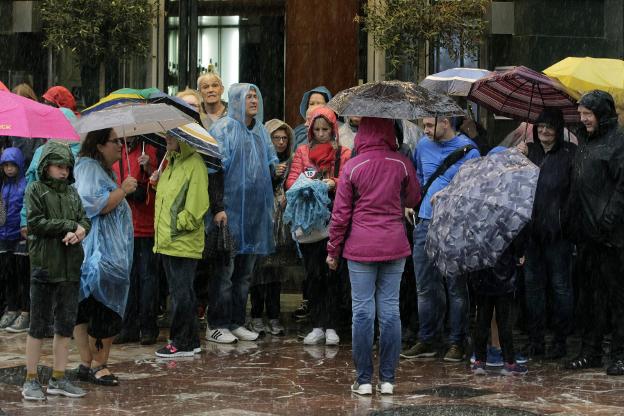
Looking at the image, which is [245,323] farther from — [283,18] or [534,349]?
[283,18]

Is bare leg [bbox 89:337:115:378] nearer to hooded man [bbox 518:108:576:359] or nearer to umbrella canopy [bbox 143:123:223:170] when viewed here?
umbrella canopy [bbox 143:123:223:170]

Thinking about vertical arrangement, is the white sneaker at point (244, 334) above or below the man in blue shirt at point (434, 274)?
below

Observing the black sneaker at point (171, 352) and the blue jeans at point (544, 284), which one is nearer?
the black sneaker at point (171, 352)

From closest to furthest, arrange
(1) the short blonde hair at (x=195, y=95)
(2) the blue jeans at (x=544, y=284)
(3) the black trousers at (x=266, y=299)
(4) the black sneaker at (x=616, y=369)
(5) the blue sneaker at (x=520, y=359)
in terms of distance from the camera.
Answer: (4) the black sneaker at (x=616, y=369) → (5) the blue sneaker at (x=520, y=359) → (2) the blue jeans at (x=544, y=284) → (1) the short blonde hair at (x=195, y=95) → (3) the black trousers at (x=266, y=299)

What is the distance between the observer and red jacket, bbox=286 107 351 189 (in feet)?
40.4

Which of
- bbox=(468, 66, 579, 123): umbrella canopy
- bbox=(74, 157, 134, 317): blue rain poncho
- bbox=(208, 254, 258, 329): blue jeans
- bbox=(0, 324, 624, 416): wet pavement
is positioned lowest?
bbox=(0, 324, 624, 416): wet pavement

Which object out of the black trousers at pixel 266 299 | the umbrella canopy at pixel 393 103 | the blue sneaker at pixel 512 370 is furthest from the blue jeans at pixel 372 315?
the black trousers at pixel 266 299

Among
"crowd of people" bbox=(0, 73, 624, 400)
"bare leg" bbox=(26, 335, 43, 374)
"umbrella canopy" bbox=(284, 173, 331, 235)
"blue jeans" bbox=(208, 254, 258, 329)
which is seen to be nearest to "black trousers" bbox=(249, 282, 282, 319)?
"crowd of people" bbox=(0, 73, 624, 400)

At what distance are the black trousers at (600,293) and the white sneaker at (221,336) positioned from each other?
318 centimetres

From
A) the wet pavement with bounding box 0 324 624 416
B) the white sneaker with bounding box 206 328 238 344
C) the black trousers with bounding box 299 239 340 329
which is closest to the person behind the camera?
→ the wet pavement with bounding box 0 324 624 416

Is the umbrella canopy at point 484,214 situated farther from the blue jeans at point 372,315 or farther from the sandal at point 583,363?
the sandal at point 583,363

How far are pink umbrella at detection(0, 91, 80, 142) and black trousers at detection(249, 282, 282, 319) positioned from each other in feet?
11.4

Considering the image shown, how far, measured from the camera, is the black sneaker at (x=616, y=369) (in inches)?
417

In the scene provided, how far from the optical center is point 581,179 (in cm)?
1093
